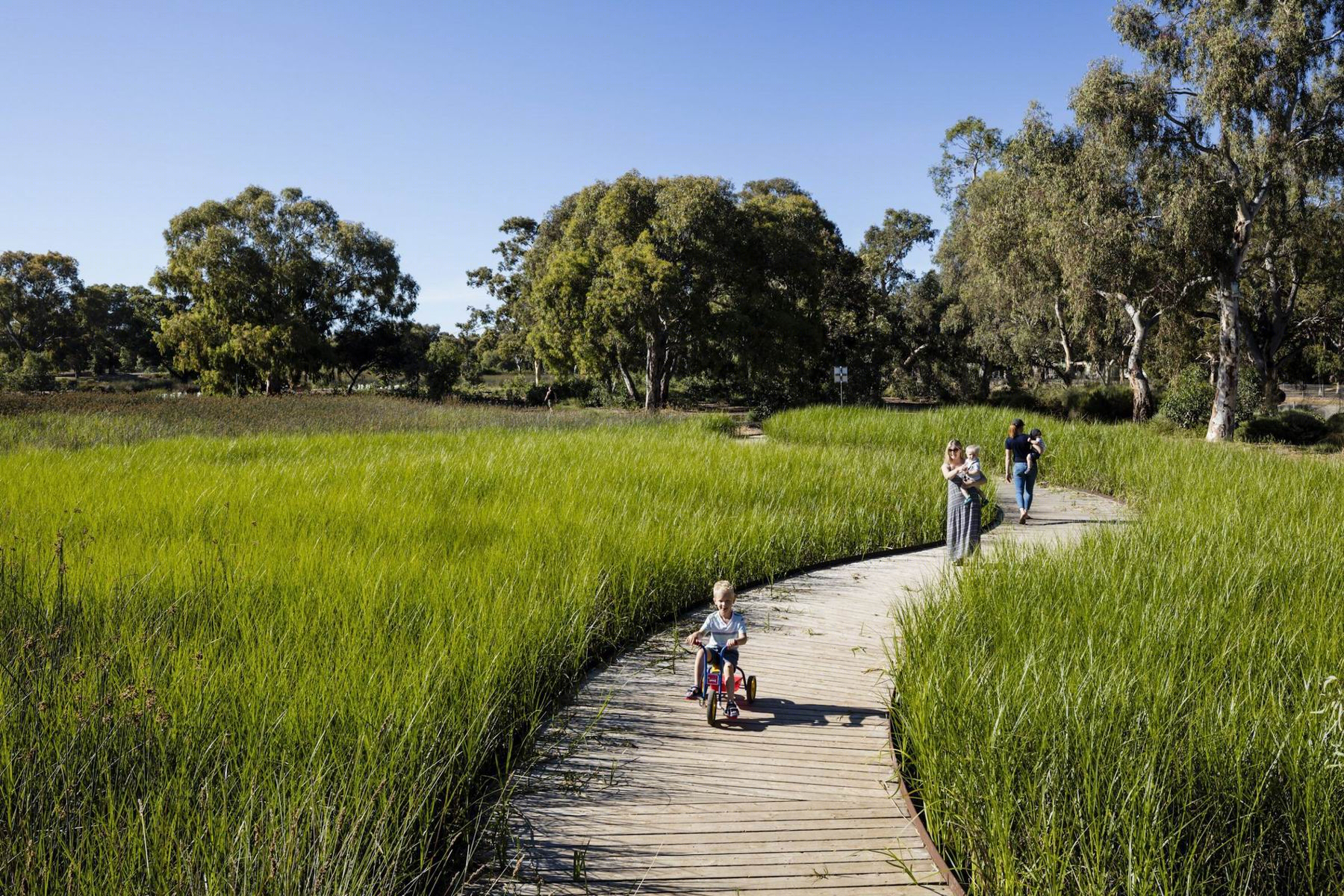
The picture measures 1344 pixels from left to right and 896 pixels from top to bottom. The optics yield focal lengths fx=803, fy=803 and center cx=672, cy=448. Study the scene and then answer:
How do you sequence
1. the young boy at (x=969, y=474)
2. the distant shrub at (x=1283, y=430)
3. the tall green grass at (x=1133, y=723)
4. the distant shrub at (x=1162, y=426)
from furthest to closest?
1. the distant shrub at (x=1283, y=430)
2. the distant shrub at (x=1162, y=426)
3. the young boy at (x=969, y=474)
4. the tall green grass at (x=1133, y=723)

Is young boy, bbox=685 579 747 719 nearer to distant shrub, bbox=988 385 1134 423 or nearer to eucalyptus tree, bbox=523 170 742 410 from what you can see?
A: eucalyptus tree, bbox=523 170 742 410

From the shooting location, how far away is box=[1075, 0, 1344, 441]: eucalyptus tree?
1914 cm

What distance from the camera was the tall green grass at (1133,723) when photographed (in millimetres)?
2906

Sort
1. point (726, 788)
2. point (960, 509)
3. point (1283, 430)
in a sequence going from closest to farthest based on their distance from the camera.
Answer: point (726, 788) → point (960, 509) → point (1283, 430)

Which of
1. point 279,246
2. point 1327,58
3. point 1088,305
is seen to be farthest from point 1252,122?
point 279,246

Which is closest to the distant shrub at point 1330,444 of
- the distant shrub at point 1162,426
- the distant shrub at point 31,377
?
the distant shrub at point 1162,426

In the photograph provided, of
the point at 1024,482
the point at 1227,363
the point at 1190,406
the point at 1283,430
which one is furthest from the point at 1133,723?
the point at 1283,430

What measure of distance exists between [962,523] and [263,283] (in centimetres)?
3781

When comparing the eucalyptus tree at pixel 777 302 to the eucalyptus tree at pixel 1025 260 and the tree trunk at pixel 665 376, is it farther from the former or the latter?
the eucalyptus tree at pixel 1025 260

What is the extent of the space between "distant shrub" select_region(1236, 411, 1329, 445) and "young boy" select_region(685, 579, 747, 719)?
2428cm

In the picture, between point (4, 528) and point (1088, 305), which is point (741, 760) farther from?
point (1088, 305)

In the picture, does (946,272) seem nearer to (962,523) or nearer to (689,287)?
(689,287)

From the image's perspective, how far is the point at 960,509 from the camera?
776 centimetres

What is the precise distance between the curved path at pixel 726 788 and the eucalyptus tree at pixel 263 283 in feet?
118
